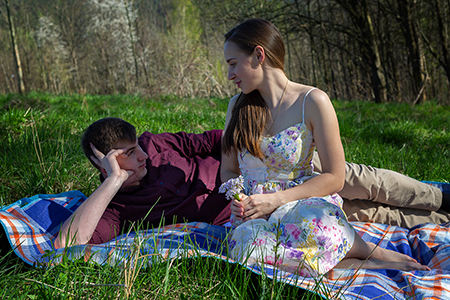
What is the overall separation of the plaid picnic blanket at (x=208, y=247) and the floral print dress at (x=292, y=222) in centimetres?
10

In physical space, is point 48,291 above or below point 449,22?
below

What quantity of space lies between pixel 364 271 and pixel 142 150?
1.69 m

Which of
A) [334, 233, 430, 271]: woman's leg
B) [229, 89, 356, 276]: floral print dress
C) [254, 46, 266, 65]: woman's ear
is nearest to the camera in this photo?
[229, 89, 356, 276]: floral print dress

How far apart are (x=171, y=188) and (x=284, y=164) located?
33.7 inches

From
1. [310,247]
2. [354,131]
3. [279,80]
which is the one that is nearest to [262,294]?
[310,247]

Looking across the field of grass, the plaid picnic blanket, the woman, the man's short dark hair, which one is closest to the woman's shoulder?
the woman

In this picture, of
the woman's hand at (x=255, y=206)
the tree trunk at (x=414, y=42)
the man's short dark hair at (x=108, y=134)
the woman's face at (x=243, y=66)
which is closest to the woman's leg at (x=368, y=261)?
the woman's hand at (x=255, y=206)

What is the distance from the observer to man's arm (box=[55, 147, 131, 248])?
80.4 inches

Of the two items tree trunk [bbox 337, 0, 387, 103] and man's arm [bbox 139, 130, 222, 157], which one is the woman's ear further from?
tree trunk [bbox 337, 0, 387, 103]

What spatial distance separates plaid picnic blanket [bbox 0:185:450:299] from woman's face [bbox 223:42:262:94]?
0.95 metres

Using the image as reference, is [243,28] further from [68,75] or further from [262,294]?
[68,75]

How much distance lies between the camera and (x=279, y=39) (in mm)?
2168

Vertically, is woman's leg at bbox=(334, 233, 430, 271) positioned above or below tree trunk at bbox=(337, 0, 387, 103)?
below

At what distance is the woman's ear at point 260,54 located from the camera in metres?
2.10
